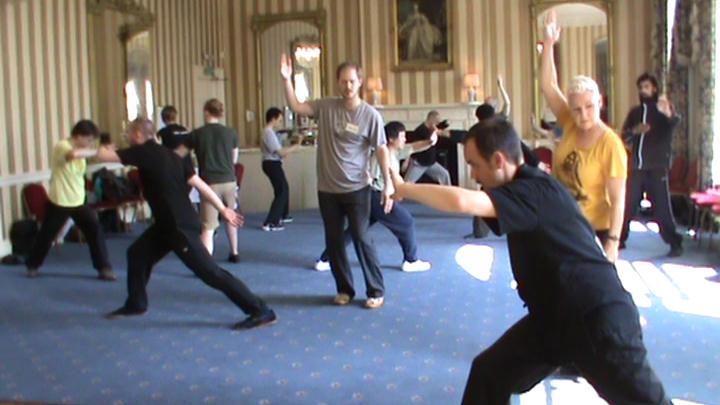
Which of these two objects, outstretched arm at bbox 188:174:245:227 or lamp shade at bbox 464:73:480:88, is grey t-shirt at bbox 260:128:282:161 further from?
outstretched arm at bbox 188:174:245:227

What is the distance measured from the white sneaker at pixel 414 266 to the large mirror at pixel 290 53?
23.1ft

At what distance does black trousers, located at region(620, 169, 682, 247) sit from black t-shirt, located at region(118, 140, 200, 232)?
420 cm

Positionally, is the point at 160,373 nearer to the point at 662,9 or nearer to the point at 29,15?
the point at 29,15

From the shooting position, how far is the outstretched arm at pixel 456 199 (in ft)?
Result: 8.13

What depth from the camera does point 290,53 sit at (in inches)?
571

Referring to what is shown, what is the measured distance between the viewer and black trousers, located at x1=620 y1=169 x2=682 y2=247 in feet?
25.3

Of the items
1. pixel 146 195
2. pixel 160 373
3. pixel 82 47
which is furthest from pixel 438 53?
pixel 160 373

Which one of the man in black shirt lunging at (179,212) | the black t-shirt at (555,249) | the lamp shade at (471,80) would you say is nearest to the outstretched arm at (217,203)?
the man in black shirt lunging at (179,212)

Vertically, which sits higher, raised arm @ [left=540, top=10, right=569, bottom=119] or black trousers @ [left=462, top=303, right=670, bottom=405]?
raised arm @ [left=540, top=10, right=569, bottom=119]

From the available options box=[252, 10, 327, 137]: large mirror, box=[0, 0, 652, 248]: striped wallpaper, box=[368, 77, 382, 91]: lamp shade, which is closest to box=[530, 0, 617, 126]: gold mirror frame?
box=[0, 0, 652, 248]: striped wallpaper

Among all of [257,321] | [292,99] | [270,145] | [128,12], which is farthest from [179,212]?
[128,12]

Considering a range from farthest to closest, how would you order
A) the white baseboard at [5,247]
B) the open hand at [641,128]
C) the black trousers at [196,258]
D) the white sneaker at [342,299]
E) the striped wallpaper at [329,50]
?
the striped wallpaper at [329,50], the white baseboard at [5,247], the open hand at [641,128], the white sneaker at [342,299], the black trousers at [196,258]

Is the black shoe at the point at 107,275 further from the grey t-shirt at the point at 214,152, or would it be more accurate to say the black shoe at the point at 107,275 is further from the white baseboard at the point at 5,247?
the white baseboard at the point at 5,247

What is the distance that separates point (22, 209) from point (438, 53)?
22.6 feet
